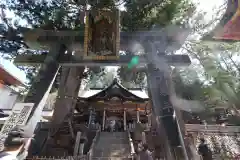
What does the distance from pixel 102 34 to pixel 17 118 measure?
3.96m

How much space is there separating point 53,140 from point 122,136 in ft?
14.2

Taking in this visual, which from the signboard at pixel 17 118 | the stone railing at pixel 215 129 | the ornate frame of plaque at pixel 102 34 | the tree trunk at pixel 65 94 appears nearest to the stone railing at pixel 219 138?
the stone railing at pixel 215 129

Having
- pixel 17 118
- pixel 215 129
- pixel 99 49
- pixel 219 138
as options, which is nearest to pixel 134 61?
pixel 99 49

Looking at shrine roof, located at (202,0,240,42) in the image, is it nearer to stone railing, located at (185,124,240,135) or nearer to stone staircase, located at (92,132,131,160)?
stone railing, located at (185,124,240,135)

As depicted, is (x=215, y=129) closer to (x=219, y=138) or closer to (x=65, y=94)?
(x=219, y=138)

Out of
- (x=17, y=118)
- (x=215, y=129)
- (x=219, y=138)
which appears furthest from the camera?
(x=215, y=129)

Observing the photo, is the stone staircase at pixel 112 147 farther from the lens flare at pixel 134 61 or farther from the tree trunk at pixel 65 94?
the lens flare at pixel 134 61

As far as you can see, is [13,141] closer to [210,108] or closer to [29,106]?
[29,106]

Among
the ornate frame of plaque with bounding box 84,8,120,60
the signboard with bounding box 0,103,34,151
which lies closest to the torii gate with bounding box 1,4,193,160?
the ornate frame of plaque with bounding box 84,8,120,60

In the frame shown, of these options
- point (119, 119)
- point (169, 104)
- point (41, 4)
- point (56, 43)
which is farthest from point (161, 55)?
point (119, 119)

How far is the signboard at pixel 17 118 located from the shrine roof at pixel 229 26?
17.8 ft

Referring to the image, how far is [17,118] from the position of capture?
4410 millimetres

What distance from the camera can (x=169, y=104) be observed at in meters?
4.66

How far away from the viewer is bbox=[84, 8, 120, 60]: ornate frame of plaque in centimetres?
600
